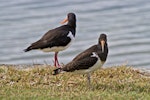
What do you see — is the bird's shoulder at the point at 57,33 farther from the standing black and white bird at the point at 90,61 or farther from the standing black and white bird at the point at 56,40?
the standing black and white bird at the point at 90,61

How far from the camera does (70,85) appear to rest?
10812mm

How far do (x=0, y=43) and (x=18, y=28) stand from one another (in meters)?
1.28

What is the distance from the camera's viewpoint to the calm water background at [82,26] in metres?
16.2

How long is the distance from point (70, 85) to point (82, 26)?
8112 millimetres

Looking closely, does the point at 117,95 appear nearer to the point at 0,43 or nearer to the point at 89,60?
the point at 89,60

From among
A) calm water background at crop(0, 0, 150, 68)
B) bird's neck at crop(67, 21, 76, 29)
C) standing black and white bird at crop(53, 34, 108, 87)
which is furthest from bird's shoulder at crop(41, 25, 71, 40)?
calm water background at crop(0, 0, 150, 68)

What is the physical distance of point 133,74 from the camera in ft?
38.8

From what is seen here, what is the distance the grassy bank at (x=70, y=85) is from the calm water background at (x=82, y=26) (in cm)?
337

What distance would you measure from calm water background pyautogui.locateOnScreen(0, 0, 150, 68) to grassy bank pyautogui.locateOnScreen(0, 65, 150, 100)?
11.1 ft

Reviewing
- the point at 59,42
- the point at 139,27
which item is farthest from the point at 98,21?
the point at 59,42

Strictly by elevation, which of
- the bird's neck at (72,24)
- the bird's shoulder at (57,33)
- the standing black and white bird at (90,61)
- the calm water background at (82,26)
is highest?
the bird's neck at (72,24)

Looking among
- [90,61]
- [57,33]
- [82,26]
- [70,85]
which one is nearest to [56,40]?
[57,33]

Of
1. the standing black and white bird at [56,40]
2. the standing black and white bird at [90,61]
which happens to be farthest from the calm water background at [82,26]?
the standing black and white bird at [90,61]

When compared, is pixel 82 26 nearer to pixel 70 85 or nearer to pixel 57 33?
pixel 57 33
